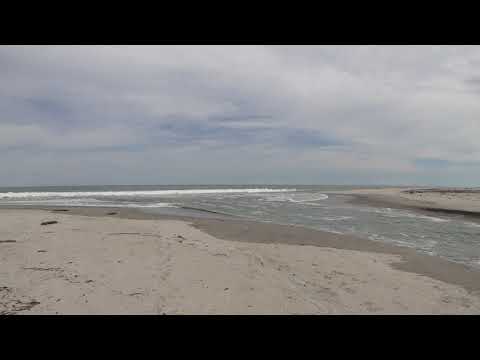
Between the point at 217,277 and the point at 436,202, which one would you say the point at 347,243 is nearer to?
the point at 217,277

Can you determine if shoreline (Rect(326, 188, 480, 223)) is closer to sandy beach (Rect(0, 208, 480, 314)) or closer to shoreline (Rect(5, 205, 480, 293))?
shoreline (Rect(5, 205, 480, 293))

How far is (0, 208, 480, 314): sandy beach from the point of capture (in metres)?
5.46

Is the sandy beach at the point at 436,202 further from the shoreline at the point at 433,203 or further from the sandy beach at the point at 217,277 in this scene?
the sandy beach at the point at 217,277

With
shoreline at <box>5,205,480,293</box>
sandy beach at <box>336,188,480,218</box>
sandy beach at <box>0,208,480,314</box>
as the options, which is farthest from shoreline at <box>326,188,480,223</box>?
sandy beach at <box>0,208,480,314</box>

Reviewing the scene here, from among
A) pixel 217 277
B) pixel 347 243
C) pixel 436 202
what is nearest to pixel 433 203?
pixel 436 202

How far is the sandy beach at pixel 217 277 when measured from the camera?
17.9 feet

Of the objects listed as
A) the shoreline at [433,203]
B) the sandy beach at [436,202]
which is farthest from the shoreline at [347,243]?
the sandy beach at [436,202]

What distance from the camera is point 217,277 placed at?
7102 mm

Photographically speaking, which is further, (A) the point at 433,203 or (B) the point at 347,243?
(A) the point at 433,203

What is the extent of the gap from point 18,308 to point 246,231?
34.8ft
